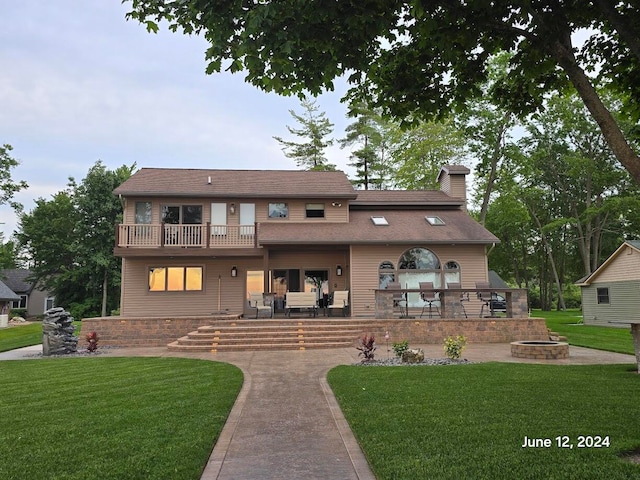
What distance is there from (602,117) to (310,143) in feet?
101

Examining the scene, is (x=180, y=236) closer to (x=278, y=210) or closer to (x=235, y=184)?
(x=235, y=184)

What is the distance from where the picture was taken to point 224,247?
633 inches

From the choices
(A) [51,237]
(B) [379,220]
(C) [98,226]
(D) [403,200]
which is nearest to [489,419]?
(B) [379,220]

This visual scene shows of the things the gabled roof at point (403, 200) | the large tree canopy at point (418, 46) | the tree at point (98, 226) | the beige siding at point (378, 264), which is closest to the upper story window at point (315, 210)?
the gabled roof at point (403, 200)

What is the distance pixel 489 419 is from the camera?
4.67 m

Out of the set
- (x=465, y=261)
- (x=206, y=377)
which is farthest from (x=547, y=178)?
(x=206, y=377)

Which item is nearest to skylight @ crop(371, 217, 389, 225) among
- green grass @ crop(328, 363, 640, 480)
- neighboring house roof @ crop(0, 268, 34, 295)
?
green grass @ crop(328, 363, 640, 480)

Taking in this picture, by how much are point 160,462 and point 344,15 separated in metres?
4.75

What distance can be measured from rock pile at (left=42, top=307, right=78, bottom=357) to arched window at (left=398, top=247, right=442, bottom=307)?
Answer: 431 inches

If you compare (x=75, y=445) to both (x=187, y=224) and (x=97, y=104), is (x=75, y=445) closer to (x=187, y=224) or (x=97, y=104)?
(x=187, y=224)

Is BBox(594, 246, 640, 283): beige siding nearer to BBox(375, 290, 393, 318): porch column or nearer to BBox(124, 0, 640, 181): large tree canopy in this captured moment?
BBox(375, 290, 393, 318): porch column

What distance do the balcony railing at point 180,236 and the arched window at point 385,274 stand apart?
4.93 m

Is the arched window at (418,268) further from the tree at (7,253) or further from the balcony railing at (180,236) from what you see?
the tree at (7,253)

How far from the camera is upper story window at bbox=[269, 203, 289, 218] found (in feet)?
57.6
